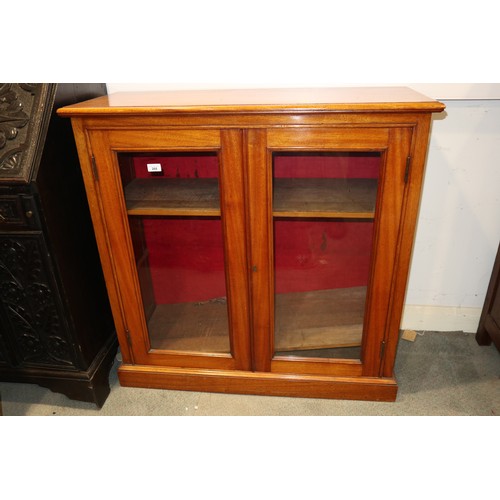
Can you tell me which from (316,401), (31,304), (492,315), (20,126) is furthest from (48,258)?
(492,315)

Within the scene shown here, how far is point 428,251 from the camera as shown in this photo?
204 centimetres

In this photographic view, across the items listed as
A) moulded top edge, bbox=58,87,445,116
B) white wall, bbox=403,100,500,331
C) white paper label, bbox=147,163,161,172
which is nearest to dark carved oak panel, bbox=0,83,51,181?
moulded top edge, bbox=58,87,445,116

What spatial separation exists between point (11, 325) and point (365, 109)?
1547mm

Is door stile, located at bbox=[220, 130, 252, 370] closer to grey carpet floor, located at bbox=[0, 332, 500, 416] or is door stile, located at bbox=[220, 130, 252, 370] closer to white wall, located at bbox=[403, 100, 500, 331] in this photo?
grey carpet floor, located at bbox=[0, 332, 500, 416]

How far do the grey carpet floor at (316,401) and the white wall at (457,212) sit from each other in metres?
0.29

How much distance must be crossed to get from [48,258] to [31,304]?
24 cm

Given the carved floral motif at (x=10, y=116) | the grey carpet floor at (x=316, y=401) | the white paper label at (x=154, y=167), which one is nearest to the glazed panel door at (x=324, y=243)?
the grey carpet floor at (x=316, y=401)

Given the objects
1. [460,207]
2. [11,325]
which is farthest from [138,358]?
[460,207]

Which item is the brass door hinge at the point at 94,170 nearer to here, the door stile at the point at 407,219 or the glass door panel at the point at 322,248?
the glass door panel at the point at 322,248

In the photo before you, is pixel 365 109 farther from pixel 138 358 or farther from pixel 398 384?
pixel 138 358

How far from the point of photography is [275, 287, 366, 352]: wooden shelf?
1.73 metres

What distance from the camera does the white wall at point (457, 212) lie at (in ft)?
5.77

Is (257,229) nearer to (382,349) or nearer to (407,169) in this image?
(407,169)

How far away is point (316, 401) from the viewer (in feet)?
5.85
